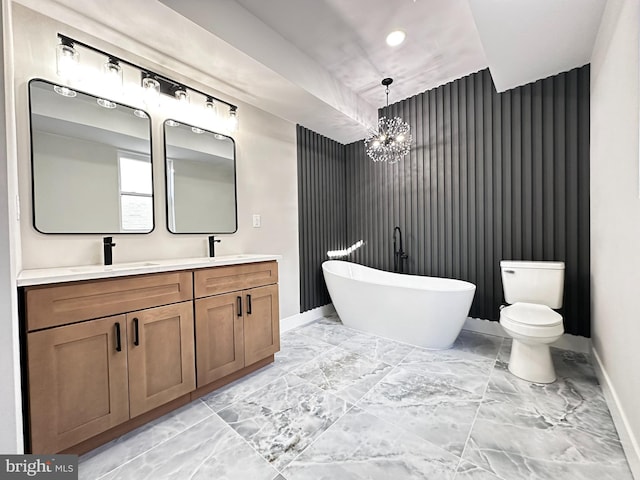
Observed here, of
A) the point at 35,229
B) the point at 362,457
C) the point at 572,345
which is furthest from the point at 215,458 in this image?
the point at 572,345

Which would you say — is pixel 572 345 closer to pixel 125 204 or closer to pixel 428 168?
pixel 428 168

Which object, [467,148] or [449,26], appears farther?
[467,148]

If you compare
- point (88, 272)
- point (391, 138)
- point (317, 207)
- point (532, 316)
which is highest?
point (391, 138)

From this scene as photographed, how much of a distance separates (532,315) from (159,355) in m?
2.55

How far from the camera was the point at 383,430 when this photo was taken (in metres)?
1.43

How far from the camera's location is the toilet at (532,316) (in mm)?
1798

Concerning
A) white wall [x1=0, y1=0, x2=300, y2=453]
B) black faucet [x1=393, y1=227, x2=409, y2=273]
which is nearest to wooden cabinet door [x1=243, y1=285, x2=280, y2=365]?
white wall [x1=0, y1=0, x2=300, y2=453]

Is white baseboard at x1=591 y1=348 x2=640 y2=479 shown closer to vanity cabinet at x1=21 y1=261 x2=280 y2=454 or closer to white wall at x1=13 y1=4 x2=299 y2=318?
vanity cabinet at x1=21 y1=261 x2=280 y2=454

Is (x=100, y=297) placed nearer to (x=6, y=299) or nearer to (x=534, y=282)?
(x=6, y=299)

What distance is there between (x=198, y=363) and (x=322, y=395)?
850 millimetres

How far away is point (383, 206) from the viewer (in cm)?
351

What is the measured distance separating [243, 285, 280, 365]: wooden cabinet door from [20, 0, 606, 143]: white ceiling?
70.4 inches

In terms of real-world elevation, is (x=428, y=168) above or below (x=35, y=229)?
above

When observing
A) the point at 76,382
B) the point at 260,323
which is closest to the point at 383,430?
the point at 260,323
